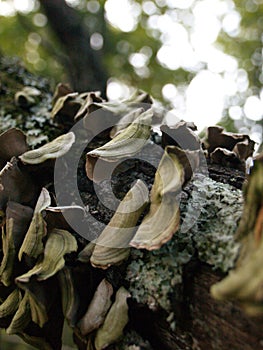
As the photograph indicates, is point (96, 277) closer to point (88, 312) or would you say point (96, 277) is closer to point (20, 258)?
point (88, 312)

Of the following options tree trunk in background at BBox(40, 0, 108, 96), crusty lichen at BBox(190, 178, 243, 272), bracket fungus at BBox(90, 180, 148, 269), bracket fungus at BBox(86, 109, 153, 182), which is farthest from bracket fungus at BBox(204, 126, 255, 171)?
tree trunk in background at BBox(40, 0, 108, 96)

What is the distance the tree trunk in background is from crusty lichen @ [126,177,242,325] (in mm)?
2080

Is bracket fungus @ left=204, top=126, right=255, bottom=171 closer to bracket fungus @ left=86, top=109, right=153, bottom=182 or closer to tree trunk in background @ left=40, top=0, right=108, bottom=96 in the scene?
bracket fungus @ left=86, top=109, right=153, bottom=182

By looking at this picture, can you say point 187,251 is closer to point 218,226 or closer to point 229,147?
point 218,226

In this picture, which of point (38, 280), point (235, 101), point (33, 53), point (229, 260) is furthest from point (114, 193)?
point (235, 101)

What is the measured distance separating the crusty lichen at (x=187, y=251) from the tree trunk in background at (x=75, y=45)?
6.82 ft

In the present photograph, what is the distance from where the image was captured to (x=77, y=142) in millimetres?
1407

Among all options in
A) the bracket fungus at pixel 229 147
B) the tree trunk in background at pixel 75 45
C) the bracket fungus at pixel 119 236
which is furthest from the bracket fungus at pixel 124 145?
the tree trunk in background at pixel 75 45

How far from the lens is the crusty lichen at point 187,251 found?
0.87 metres

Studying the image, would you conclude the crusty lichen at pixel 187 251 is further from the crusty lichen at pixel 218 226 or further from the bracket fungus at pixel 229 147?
the bracket fungus at pixel 229 147

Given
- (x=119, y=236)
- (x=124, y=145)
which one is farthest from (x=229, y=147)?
(x=119, y=236)

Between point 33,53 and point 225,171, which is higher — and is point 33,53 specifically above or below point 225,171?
above

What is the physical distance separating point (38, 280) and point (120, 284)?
8.7 inches

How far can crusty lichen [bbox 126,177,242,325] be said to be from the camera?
2.86 feet
